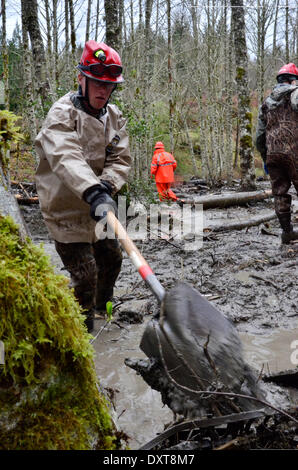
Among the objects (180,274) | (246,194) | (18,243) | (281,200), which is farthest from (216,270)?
(246,194)

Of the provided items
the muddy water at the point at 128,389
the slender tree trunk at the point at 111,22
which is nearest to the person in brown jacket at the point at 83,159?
the muddy water at the point at 128,389

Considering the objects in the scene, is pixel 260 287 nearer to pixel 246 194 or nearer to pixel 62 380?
pixel 62 380

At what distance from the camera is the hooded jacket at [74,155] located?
10.0 ft

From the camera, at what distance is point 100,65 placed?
3135mm

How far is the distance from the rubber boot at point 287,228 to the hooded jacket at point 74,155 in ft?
11.8

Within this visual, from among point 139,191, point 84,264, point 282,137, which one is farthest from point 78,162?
point 139,191

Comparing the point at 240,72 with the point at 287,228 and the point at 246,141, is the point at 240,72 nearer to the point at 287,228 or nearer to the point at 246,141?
the point at 246,141

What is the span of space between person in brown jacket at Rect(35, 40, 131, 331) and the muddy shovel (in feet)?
3.69

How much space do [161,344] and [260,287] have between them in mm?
3241

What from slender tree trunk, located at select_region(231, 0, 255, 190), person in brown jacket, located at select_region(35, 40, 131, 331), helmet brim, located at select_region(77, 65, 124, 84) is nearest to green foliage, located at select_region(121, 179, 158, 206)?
slender tree trunk, located at select_region(231, 0, 255, 190)

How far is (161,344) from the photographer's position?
195 centimetres

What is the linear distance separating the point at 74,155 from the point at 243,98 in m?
11.9

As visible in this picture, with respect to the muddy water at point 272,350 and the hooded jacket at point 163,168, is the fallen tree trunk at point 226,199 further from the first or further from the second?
the muddy water at point 272,350
